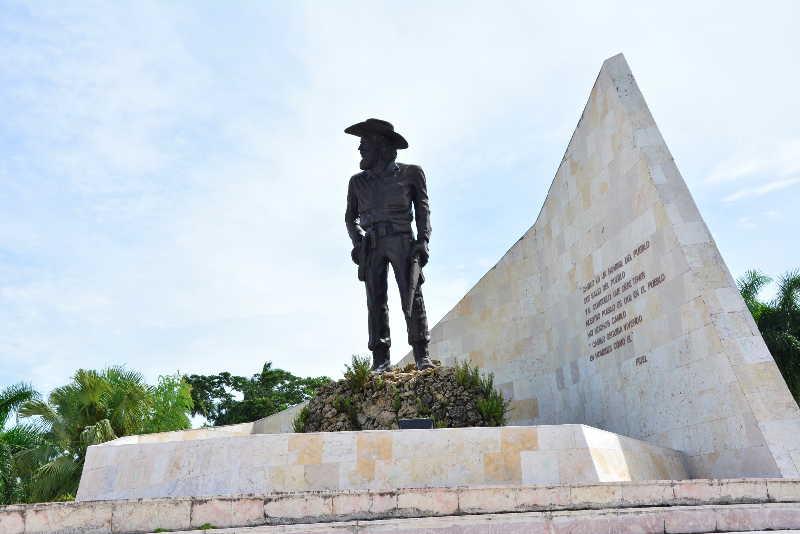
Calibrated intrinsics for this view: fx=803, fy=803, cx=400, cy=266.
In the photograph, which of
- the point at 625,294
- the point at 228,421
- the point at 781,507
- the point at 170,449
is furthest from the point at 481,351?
the point at 228,421

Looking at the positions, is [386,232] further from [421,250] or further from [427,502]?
[427,502]

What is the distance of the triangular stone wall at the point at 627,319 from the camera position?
25.5ft

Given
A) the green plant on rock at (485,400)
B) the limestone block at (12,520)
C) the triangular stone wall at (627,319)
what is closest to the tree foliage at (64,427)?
the triangular stone wall at (627,319)

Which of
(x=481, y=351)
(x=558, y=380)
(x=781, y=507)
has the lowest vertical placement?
(x=781, y=507)

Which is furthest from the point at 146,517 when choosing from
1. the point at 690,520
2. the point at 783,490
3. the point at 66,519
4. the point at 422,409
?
the point at 422,409

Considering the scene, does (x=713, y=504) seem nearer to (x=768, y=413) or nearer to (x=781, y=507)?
(x=781, y=507)

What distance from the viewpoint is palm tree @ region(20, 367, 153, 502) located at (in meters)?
16.8

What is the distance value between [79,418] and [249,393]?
1903 cm

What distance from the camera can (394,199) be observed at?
10.5 meters

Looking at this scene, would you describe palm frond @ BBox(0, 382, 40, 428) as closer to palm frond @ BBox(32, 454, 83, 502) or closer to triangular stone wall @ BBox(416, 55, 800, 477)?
palm frond @ BBox(32, 454, 83, 502)

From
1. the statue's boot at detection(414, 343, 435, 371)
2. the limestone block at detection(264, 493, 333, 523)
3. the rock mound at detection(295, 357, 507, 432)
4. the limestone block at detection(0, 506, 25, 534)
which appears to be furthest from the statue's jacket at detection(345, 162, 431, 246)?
the limestone block at detection(0, 506, 25, 534)

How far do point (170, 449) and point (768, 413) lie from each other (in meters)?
5.40

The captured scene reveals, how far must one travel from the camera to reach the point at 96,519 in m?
4.85

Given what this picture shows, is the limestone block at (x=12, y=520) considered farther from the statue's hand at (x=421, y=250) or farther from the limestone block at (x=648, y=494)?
the statue's hand at (x=421, y=250)
